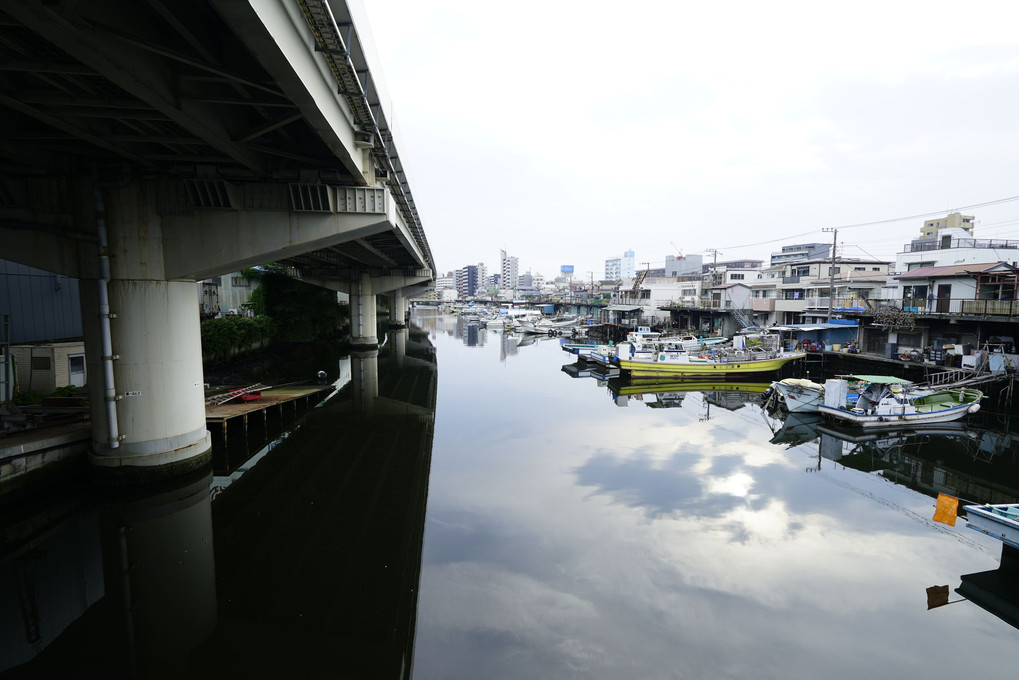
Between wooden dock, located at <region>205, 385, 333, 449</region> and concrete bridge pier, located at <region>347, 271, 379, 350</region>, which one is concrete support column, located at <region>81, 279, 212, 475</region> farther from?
concrete bridge pier, located at <region>347, 271, 379, 350</region>

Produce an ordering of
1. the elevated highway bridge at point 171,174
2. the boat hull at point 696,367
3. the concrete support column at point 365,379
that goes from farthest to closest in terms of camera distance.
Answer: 1. the boat hull at point 696,367
2. the concrete support column at point 365,379
3. the elevated highway bridge at point 171,174

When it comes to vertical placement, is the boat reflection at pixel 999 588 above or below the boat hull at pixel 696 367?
below

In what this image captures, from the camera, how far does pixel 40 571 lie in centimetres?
863

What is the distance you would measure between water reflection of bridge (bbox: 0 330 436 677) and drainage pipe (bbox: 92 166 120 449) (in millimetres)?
2599

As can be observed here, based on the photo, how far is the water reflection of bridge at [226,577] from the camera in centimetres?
671

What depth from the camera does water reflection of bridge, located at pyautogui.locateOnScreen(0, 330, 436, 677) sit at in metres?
6.71

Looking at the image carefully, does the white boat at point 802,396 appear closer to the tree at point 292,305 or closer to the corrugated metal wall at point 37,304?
the corrugated metal wall at point 37,304

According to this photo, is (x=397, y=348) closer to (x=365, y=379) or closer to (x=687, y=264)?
(x=365, y=379)

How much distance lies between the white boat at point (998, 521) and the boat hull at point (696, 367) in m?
21.2

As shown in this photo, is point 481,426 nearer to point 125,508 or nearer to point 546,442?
point 546,442

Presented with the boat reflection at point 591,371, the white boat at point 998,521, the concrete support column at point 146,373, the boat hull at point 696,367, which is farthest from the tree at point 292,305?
the white boat at point 998,521

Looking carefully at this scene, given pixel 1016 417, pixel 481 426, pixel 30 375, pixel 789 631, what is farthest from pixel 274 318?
pixel 1016 417

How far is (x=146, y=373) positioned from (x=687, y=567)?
1287 centimetres

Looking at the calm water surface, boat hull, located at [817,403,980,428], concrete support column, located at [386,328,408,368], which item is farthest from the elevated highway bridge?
concrete support column, located at [386,328,408,368]
